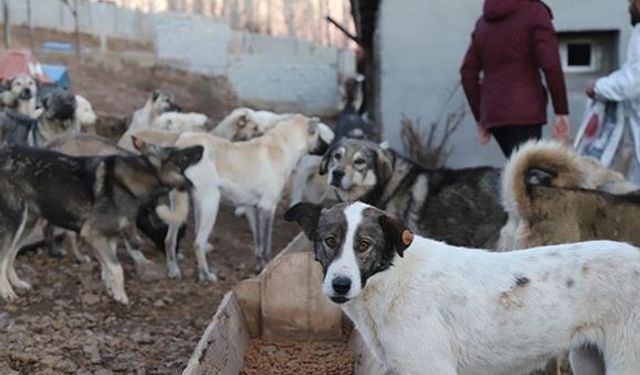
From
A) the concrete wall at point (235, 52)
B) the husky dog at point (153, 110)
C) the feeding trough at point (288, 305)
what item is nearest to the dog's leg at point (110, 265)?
the feeding trough at point (288, 305)

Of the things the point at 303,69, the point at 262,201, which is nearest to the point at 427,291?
the point at 262,201

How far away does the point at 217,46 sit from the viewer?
2086 cm

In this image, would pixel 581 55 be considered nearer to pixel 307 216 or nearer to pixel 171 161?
pixel 171 161

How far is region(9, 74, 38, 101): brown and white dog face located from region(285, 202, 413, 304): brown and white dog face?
8.20 m

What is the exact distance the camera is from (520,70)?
6699 millimetres

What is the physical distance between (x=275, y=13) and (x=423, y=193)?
19.5 metres

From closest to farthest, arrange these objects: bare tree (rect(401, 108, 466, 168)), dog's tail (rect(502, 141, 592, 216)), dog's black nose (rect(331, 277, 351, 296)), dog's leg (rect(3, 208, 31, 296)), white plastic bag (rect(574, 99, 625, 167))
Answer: dog's black nose (rect(331, 277, 351, 296)), dog's tail (rect(502, 141, 592, 216)), white plastic bag (rect(574, 99, 625, 167)), dog's leg (rect(3, 208, 31, 296)), bare tree (rect(401, 108, 466, 168))

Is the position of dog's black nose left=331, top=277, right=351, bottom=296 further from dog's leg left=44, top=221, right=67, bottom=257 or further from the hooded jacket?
dog's leg left=44, top=221, right=67, bottom=257

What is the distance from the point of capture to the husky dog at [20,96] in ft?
36.1

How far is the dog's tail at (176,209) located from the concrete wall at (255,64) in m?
11.2

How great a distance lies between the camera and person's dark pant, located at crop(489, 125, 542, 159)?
22.0ft

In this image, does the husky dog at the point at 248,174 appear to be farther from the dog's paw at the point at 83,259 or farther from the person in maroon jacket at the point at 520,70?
the person in maroon jacket at the point at 520,70

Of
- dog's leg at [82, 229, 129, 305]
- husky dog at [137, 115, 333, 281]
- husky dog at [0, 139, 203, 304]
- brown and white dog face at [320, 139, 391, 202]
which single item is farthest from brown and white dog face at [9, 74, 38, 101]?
brown and white dog face at [320, 139, 391, 202]

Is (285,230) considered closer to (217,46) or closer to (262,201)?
(262,201)
